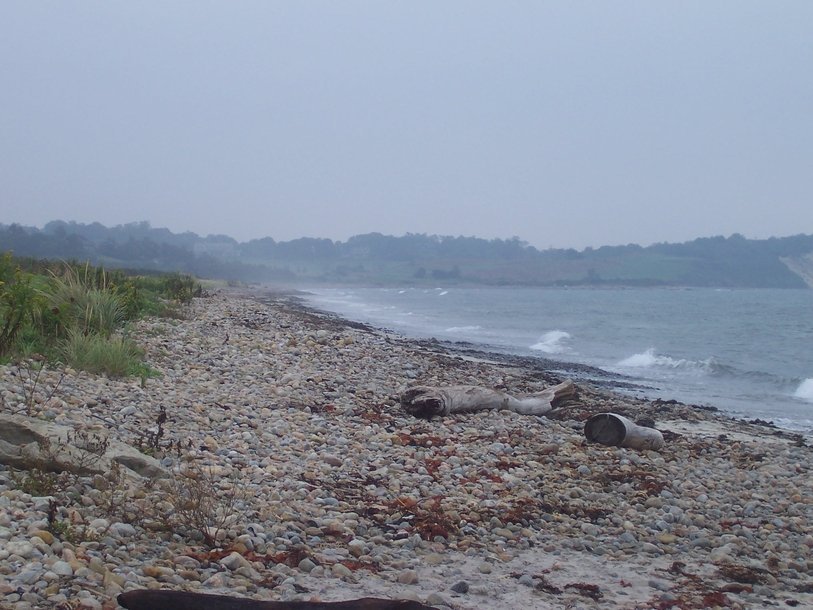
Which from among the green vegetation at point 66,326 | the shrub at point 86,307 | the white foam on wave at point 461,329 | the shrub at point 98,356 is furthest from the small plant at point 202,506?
the white foam on wave at point 461,329

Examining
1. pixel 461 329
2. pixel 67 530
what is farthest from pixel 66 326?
pixel 461 329

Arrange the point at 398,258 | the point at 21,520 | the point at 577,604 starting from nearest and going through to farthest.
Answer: the point at 21,520 → the point at 577,604 → the point at 398,258

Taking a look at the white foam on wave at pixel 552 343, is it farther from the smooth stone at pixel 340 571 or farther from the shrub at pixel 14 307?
the smooth stone at pixel 340 571

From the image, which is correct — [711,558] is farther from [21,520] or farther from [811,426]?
[811,426]

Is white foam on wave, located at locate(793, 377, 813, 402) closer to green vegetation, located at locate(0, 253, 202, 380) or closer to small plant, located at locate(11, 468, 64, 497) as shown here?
green vegetation, located at locate(0, 253, 202, 380)

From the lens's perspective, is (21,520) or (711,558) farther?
(711,558)

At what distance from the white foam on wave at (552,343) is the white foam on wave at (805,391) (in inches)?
349

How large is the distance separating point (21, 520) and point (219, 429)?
10.9 ft

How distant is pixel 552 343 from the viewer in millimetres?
32344

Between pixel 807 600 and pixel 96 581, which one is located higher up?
pixel 96 581

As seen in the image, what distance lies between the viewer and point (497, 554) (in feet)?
17.9

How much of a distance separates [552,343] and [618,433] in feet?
78.0

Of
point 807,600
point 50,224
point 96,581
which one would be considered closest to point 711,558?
point 807,600

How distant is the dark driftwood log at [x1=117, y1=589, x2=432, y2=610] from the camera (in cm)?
358
